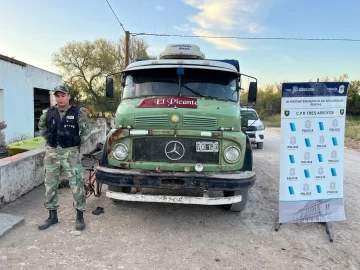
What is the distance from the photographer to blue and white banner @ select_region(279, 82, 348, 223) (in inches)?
171

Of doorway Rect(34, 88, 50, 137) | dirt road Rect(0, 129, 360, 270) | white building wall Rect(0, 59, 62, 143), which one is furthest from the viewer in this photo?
doorway Rect(34, 88, 50, 137)

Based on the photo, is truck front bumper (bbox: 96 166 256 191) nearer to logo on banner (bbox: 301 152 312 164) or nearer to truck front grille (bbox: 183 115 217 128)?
truck front grille (bbox: 183 115 217 128)

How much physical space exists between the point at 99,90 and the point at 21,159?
27.7 m

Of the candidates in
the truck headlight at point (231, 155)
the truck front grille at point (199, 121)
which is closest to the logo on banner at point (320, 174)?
the truck headlight at point (231, 155)

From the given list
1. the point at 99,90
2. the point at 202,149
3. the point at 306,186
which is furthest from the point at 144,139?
the point at 99,90

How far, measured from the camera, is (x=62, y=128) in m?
4.09

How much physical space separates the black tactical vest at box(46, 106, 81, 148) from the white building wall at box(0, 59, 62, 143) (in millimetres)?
7835

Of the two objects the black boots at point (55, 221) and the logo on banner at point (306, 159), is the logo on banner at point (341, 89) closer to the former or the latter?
the logo on banner at point (306, 159)

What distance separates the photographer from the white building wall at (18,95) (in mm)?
10914

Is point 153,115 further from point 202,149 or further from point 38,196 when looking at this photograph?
point 38,196

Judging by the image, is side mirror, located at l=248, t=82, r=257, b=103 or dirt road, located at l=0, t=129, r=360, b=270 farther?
side mirror, located at l=248, t=82, r=257, b=103

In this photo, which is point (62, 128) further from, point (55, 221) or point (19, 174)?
point (19, 174)

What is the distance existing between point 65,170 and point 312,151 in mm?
3409

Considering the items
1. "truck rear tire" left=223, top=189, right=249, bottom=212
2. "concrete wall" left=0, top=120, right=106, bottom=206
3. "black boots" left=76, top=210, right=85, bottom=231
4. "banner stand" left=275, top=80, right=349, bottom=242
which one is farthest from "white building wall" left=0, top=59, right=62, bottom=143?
"banner stand" left=275, top=80, right=349, bottom=242
